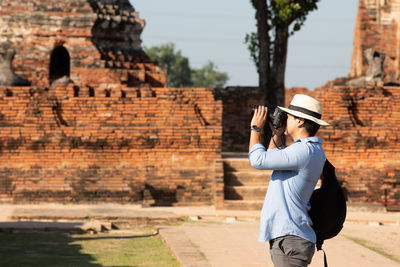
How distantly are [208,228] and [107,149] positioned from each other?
327 centimetres

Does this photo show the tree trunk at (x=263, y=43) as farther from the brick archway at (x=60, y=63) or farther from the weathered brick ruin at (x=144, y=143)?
the weathered brick ruin at (x=144, y=143)

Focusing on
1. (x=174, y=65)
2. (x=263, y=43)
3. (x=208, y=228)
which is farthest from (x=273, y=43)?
(x=174, y=65)

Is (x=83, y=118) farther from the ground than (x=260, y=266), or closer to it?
farther from the ground

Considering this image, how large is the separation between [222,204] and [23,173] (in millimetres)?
3147

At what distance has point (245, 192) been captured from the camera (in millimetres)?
10969

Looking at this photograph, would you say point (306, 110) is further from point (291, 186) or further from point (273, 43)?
point (273, 43)

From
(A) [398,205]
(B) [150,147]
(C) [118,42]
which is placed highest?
(C) [118,42]

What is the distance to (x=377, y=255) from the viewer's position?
6.82 meters

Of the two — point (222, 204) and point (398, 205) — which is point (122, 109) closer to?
point (222, 204)

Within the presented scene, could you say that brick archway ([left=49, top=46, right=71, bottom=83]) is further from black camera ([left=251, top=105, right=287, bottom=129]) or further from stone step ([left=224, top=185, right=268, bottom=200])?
black camera ([left=251, top=105, right=287, bottom=129])

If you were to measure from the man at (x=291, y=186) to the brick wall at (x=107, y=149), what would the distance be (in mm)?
7246

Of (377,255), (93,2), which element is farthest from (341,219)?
(93,2)

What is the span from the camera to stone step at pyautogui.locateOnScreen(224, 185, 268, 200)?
35.9ft

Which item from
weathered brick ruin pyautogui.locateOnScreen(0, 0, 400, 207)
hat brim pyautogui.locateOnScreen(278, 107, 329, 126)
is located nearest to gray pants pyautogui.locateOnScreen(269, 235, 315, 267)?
hat brim pyautogui.locateOnScreen(278, 107, 329, 126)
